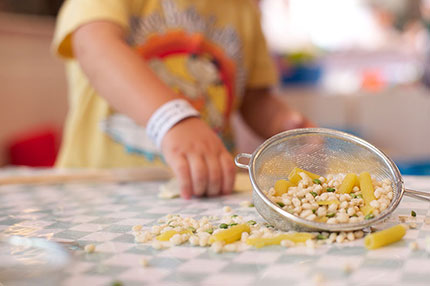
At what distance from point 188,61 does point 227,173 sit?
1.59 ft

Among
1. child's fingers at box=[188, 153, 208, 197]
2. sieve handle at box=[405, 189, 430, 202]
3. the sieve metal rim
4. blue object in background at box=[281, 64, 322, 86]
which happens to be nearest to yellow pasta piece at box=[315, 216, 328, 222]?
the sieve metal rim

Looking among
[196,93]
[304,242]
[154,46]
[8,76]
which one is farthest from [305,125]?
[8,76]

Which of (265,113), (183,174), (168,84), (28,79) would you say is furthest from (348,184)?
(28,79)

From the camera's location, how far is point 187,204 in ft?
2.12

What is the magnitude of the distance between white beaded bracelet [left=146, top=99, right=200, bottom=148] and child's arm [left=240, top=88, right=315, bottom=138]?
41cm

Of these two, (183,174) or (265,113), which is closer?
(183,174)

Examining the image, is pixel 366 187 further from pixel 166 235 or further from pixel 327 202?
pixel 166 235

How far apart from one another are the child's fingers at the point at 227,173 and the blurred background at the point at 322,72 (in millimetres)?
1466

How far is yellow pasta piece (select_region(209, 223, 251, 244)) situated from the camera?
446 mm

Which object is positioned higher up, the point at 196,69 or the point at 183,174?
the point at 196,69

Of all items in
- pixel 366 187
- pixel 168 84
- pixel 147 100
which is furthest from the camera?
pixel 168 84

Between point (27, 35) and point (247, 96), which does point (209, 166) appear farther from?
point (27, 35)

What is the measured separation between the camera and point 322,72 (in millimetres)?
3047

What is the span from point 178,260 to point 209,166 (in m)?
0.28
